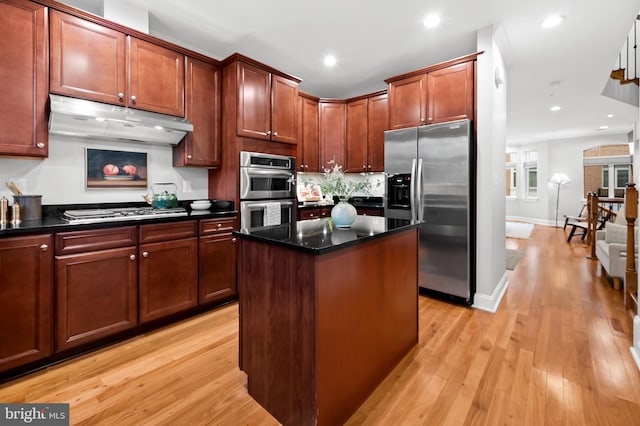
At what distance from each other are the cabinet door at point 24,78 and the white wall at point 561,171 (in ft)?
39.9

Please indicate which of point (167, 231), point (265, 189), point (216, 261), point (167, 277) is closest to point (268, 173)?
point (265, 189)

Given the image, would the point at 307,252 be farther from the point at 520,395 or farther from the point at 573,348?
the point at 573,348

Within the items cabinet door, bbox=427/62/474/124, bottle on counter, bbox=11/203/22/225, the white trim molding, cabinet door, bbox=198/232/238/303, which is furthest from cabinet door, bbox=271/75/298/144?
the white trim molding

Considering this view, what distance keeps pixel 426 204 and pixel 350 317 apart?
217 cm

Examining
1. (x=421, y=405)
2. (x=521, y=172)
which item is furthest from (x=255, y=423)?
(x=521, y=172)

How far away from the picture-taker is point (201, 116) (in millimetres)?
3211

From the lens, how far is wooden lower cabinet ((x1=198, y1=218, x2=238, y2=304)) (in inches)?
115

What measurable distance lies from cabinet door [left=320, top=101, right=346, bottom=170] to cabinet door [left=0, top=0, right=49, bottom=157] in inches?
130

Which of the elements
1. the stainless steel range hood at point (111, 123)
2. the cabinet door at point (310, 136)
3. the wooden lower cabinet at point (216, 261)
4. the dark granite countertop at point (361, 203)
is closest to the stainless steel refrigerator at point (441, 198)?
the dark granite countertop at point (361, 203)

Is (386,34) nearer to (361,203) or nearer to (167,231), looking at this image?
(361,203)

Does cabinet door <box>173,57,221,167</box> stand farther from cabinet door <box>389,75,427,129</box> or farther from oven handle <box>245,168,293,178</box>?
cabinet door <box>389,75,427,129</box>

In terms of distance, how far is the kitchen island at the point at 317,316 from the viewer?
1419mm

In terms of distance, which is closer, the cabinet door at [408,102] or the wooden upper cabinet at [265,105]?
the wooden upper cabinet at [265,105]

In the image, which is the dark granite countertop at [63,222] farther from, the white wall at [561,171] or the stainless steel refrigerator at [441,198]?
the white wall at [561,171]
